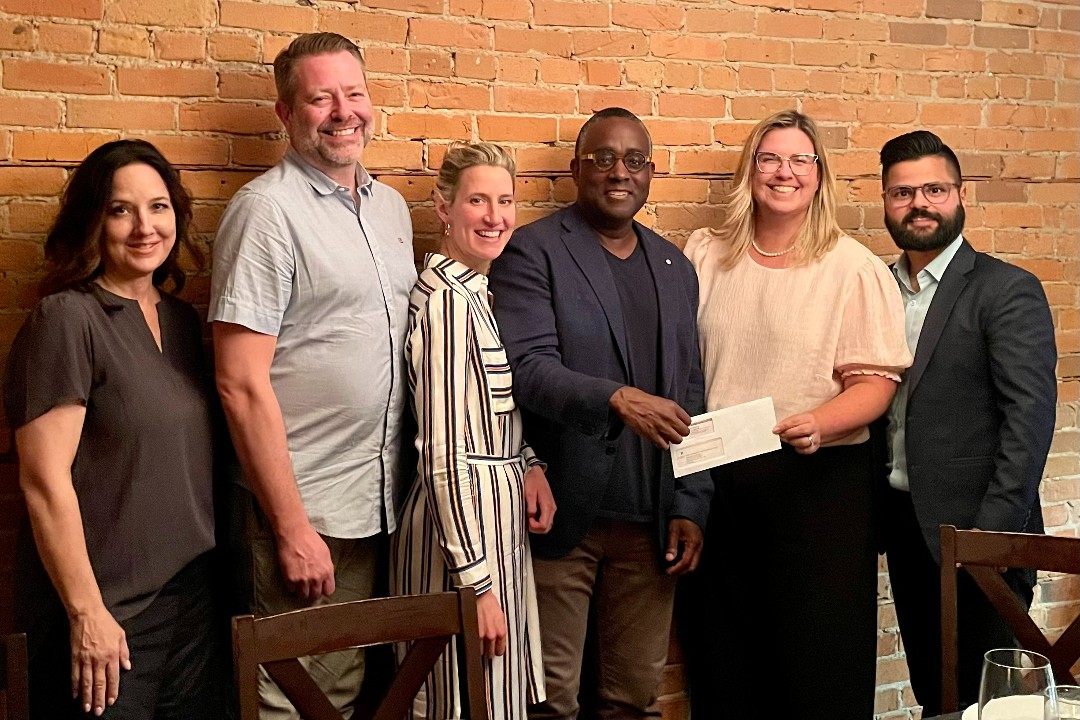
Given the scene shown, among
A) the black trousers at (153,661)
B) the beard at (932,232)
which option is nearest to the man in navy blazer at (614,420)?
the beard at (932,232)

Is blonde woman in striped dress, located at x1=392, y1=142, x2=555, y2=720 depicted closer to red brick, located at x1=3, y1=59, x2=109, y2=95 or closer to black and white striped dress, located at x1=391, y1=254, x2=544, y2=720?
black and white striped dress, located at x1=391, y1=254, x2=544, y2=720

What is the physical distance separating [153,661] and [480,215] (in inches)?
50.2

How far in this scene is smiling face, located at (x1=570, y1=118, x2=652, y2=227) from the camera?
2.96 metres

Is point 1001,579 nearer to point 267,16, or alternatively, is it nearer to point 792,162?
point 792,162

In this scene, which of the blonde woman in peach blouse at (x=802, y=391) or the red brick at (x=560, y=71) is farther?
the red brick at (x=560, y=71)

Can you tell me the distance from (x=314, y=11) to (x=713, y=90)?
50.7 inches

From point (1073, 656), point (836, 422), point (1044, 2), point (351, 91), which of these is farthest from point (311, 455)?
point (1044, 2)

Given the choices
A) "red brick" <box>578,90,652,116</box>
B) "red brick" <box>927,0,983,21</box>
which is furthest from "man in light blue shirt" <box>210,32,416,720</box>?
"red brick" <box>927,0,983,21</box>

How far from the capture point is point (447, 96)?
3.17 m

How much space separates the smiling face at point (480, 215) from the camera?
2.75 m

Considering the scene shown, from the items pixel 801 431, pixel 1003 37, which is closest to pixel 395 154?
pixel 801 431

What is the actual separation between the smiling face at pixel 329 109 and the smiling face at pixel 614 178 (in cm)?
66

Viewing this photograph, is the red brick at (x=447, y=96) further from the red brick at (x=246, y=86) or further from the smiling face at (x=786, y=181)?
the smiling face at (x=786, y=181)

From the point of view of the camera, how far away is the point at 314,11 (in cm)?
298
